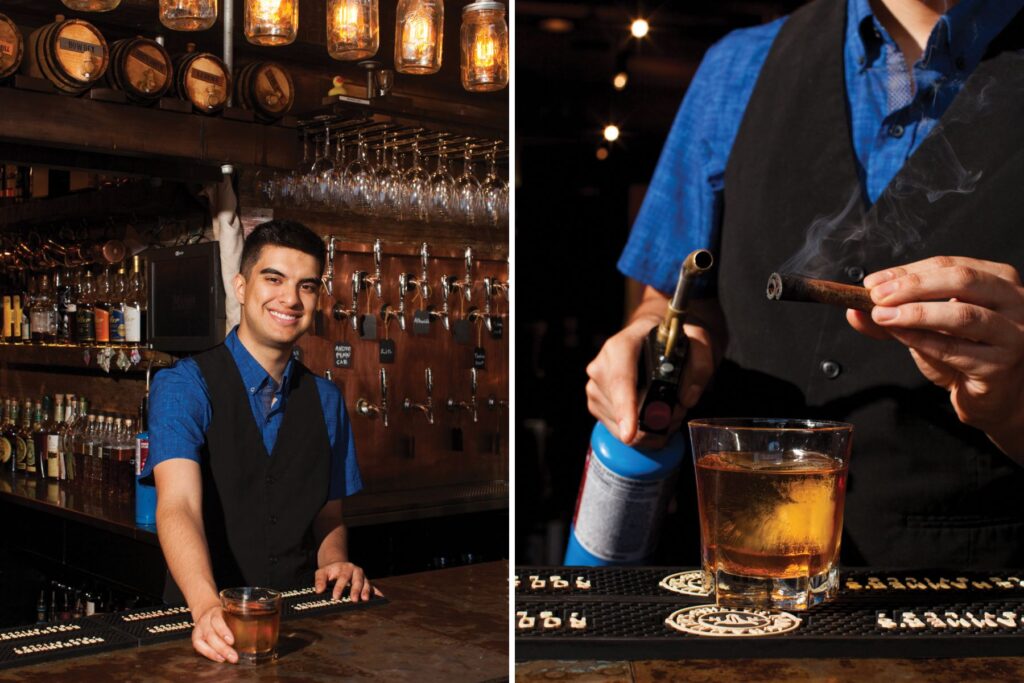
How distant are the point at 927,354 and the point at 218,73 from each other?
2.56 m

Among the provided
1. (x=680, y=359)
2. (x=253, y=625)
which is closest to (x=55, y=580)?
(x=253, y=625)

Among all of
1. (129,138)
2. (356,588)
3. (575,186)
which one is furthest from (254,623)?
(129,138)

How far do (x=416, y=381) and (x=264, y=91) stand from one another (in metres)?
1.20

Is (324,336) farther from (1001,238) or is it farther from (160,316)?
(1001,238)

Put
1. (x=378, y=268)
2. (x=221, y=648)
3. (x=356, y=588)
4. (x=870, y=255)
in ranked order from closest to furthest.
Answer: (x=221, y=648) → (x=870, y=255) → (x=356, y=588) → (x=378, y=268)

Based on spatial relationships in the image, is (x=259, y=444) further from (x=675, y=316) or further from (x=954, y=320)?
(x=954, y=320)

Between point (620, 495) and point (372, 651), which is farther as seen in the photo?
point (372, 651)

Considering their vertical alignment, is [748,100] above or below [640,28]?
below

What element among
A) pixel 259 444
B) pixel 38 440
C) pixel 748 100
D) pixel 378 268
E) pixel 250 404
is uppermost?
pixel 748 100

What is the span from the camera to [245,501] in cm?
318

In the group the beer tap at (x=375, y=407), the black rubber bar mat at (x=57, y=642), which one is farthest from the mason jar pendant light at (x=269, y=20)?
the black rubber bar mat at (x=57, y=642)

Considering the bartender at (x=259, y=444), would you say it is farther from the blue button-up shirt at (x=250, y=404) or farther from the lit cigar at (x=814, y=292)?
the lit cigar at (x=814, y=292)

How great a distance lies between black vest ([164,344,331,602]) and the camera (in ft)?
10.3

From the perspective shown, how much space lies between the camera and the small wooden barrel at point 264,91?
3.50m
